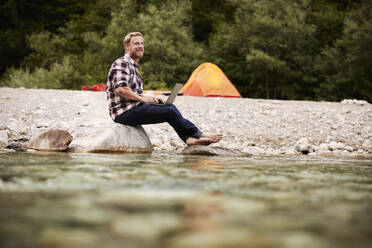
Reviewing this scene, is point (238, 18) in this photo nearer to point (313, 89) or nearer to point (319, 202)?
point (313, 89)

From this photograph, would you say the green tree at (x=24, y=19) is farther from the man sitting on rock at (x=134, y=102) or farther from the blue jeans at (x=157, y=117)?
the blue jeans at (x=157, y=117)

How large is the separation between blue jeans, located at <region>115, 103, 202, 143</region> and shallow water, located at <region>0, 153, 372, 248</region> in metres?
1.95

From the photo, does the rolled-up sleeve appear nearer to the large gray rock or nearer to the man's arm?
the man's arm

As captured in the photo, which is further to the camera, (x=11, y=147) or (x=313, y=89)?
(x=313, y=89)

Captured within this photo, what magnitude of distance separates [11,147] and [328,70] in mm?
16110

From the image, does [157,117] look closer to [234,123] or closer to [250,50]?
[234,123]

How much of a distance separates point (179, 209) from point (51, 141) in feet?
11.0

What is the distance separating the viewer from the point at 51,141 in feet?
14.6

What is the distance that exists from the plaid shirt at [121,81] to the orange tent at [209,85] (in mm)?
8959

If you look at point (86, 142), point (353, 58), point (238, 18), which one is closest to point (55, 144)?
point (86, 142)

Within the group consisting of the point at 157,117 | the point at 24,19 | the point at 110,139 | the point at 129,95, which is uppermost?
the point at 24,19

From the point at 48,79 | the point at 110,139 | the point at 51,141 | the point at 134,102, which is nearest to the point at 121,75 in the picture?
the point at 134,102

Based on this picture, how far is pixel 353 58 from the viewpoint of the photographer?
15922 millimetres

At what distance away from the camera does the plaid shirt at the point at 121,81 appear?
171 inches
